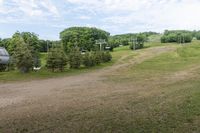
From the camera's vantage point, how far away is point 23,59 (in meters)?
34.1

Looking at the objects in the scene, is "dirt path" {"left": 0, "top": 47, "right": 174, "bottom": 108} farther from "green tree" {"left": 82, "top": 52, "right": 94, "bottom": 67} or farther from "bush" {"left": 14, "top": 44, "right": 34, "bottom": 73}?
"green tree" {"left": 82, "top": 52, "right": 94, "bottom": 67}

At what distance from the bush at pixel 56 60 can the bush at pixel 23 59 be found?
2428 millimetres

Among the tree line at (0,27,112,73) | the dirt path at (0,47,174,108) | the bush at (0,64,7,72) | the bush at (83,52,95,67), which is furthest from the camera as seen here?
the bush at (83,52,95,67)

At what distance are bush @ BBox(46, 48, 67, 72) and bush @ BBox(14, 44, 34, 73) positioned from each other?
243cm

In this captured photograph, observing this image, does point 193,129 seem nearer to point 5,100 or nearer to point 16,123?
point 16,123

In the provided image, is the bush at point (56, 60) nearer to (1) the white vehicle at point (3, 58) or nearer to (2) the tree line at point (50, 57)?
(2) the tree line at point (50, 57)

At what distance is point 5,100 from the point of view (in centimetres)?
1739

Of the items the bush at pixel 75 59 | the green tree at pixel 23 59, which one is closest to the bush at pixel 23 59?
the green tree at pixel 23 59

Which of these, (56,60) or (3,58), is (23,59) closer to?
(56,60)

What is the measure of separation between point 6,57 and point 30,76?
927 cm

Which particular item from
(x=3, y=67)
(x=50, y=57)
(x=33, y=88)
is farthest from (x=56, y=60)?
(x=33, y=88)

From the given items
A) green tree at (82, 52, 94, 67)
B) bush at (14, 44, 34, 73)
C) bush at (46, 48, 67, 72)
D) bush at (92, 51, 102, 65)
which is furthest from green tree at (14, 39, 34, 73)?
bush at (92, 51, 102, 65)

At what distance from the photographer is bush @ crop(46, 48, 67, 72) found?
36.6 metres

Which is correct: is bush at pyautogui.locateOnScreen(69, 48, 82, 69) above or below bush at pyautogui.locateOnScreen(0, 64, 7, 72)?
above
